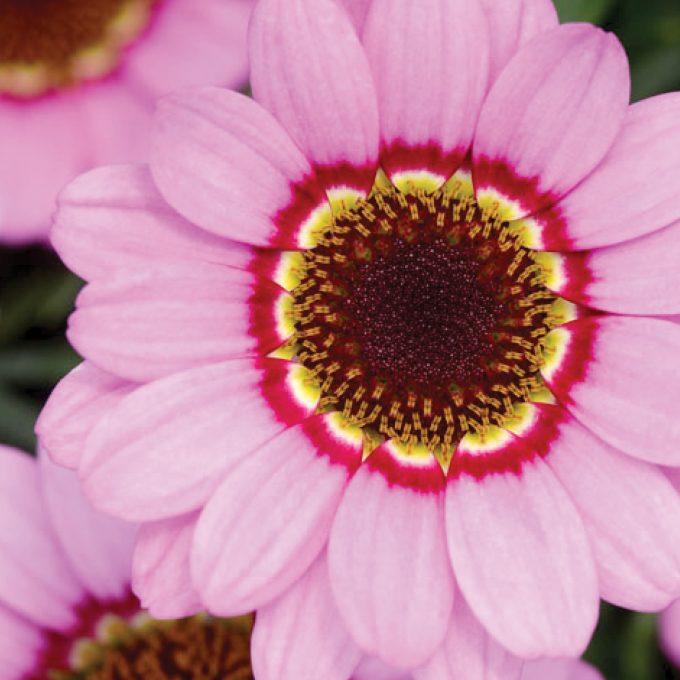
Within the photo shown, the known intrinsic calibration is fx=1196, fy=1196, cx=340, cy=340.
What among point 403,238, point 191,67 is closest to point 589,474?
point 403,238

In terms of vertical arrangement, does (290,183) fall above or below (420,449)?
above

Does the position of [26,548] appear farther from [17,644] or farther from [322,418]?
[322,418]

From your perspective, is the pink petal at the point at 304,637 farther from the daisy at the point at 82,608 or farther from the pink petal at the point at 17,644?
the pink petal at the point at 17,644

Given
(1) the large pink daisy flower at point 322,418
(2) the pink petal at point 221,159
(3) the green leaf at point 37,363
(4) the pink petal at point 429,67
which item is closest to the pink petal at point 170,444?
(1) the large pink daisy flower at point 322,418

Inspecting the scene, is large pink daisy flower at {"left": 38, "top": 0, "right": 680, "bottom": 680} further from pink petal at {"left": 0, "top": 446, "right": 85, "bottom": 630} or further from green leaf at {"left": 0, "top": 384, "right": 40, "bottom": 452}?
green leaf at {"left": 0, "top": 384, "right": 40, "bottom": 452}

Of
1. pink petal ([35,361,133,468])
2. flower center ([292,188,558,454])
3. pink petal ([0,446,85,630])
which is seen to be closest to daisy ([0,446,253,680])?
pink petal ([0,446,85,630])

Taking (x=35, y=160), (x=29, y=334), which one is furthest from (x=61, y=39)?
(x=29, y=334)

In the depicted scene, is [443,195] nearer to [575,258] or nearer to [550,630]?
[575,258]
